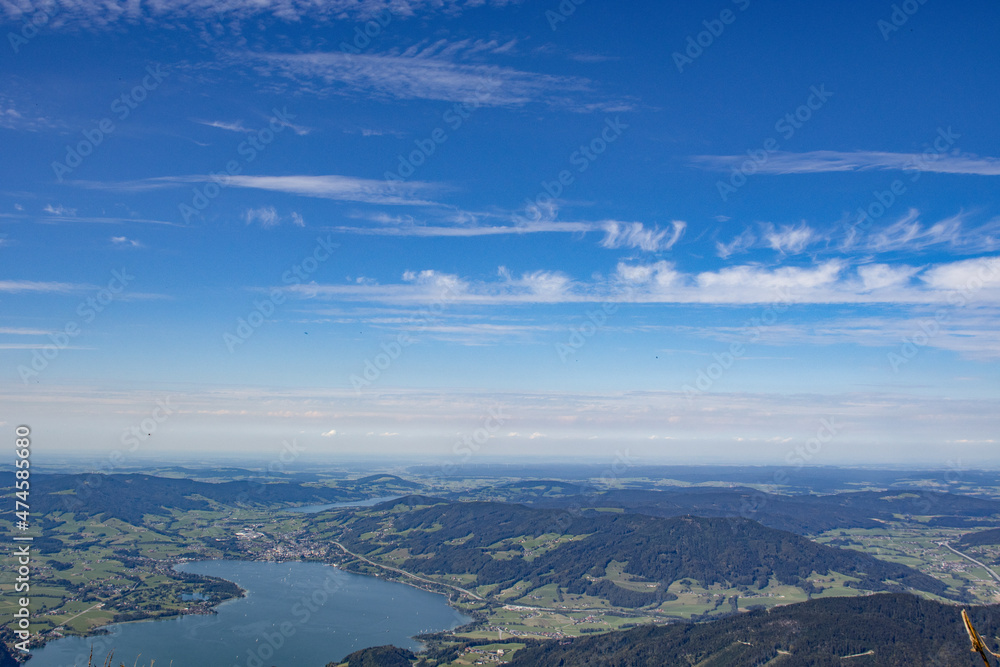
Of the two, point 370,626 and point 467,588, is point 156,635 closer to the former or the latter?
point 370,626

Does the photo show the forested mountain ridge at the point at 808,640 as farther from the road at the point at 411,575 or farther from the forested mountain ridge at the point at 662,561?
the road at the point at 411,575

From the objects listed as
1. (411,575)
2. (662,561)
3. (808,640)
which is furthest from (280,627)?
(662,561)

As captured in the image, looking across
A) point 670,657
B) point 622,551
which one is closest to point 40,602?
point 670,657

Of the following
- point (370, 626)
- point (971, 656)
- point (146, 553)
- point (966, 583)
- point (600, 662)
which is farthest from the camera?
point (146, 553)

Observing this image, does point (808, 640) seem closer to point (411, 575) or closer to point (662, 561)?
point (662, 561)

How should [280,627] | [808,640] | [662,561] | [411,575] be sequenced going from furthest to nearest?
[411,575] → [662,561] → [280,627] → [808,640]

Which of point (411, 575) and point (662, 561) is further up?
point (662, 561)

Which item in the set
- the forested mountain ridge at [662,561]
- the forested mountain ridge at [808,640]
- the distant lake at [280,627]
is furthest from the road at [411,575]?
the forested mountain ridge at [808,640]

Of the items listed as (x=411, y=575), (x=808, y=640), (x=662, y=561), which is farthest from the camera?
(x=411, y=575)
